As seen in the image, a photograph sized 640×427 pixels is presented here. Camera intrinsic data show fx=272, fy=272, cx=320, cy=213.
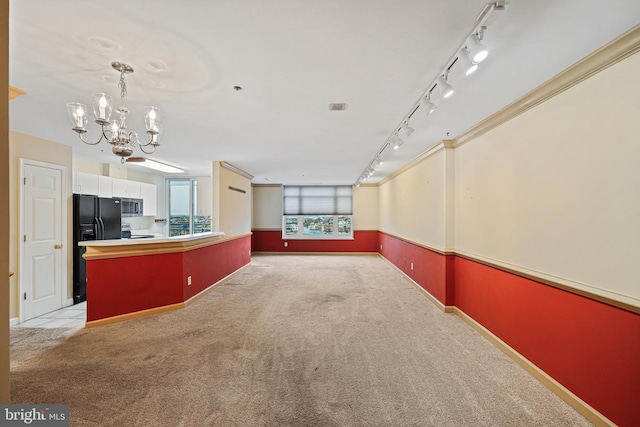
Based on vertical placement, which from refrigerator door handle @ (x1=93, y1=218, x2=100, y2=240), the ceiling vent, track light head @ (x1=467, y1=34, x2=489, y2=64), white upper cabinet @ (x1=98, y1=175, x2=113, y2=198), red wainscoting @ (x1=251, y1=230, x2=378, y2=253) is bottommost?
red wainscoting @ (x1=251, y1=230, x2=378, y2=253)

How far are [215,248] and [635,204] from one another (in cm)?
Answer: 546

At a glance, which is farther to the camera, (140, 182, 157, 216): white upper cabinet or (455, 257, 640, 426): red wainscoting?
(140, 182, 157, 216): white upper cabinet

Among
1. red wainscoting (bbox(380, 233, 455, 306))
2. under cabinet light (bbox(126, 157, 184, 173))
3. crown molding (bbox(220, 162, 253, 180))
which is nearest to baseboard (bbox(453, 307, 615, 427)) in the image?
red wainscoting (bbox(380, 233, 455, 306))

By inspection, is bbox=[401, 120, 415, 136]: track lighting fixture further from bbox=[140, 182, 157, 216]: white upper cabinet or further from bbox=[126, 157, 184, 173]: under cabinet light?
bbox=[140, 182, 157, 216]: white upper cabinet

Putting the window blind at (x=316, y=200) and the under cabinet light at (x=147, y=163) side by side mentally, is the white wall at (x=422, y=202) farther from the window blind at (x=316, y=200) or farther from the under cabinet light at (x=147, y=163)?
the under cabinet light at (x=147, y=163)

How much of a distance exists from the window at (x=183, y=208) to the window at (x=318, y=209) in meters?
2.84

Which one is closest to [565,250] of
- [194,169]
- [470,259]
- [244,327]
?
[470,259]

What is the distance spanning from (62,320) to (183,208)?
14.9 ft

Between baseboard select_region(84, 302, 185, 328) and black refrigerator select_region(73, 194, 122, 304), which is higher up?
black refrigerator select_region(73, 194, 122, 304)

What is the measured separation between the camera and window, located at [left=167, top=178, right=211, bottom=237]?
7887mm

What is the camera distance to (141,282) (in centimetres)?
374

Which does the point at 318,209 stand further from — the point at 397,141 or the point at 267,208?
the point at 397,141

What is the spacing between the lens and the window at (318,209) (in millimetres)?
9703

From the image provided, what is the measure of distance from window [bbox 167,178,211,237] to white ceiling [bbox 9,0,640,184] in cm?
456
